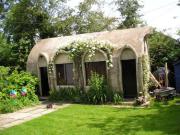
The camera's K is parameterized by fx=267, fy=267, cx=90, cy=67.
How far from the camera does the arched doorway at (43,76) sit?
18.5m

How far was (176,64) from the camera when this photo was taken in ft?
55.5

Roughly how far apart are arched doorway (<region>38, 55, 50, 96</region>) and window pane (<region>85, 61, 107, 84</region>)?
3522 mm

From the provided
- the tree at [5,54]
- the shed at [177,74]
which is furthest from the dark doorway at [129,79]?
the tree at [5,54]

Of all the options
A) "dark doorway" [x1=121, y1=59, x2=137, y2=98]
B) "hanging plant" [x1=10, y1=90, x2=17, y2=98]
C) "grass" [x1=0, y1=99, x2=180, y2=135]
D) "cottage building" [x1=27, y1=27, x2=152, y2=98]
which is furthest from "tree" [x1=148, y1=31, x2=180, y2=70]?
"hanging plant" [x1=10, y1=90, x2=17, y2=98]

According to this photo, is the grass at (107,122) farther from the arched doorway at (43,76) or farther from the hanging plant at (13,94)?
the arched doorway at (43,76)

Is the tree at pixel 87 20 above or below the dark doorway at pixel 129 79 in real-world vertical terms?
above

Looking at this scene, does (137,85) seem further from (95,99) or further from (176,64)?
(176,64)

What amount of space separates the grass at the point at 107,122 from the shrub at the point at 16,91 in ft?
9.95

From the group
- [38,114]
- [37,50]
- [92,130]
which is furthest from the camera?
[37,50]

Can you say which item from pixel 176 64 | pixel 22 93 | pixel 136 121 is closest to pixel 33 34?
pixel 22 93

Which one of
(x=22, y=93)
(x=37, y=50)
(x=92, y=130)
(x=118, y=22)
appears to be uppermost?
(x=118, y=22)

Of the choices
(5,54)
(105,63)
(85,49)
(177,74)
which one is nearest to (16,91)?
(85,49)

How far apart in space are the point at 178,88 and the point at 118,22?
17.2 metres

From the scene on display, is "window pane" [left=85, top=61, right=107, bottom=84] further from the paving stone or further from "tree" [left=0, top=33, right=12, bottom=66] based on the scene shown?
"tree" [left=0, top=33, right=12, bottom=66]
